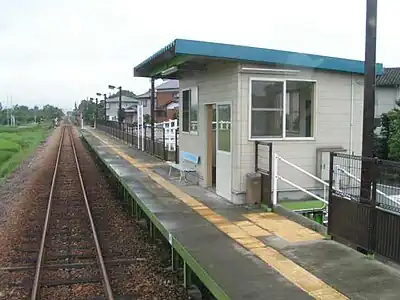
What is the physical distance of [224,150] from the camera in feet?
31.8

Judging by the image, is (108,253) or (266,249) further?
(108,253)

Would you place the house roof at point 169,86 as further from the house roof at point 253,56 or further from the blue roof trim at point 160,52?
the house roof at point 253,56

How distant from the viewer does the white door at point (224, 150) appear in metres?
9.37

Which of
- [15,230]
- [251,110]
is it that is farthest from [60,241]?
[251,110]

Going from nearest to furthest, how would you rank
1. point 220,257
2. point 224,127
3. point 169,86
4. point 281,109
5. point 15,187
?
point 220,257 < point 281,109 < point 224,127 < point 15,187 < point 169,86

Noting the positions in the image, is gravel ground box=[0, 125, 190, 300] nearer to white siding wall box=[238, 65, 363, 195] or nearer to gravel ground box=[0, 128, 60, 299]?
gravel ground box=[0, 128, 60, 299]

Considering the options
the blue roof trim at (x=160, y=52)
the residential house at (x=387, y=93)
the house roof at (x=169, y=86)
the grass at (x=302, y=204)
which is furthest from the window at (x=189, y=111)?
the house roof at (x=169, y=86)

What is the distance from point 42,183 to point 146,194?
8.25 m

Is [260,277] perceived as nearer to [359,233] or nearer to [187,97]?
[359,233]

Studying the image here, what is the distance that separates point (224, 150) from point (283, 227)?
9.13ft

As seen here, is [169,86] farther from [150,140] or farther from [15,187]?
[15,187]

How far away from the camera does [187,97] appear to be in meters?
12.8

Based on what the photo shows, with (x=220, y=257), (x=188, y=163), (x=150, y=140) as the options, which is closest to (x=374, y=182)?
(x=220, y=257)

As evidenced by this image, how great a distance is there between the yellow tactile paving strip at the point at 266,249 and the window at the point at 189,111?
253 centimetres
